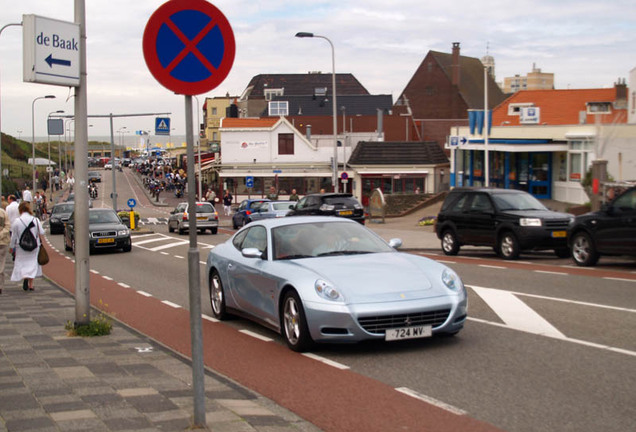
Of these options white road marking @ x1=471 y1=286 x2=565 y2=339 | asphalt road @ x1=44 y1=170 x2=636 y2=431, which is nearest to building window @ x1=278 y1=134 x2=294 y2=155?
asphalt road @ x1=44 y1=170 x2=636 y2=431

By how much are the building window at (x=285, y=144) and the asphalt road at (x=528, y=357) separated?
54184 mm

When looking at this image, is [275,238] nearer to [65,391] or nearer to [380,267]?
[380,267]

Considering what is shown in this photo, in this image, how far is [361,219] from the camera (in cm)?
2981

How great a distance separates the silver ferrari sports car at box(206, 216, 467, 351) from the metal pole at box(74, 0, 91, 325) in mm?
1896

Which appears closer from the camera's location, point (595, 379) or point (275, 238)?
point (595, 379)

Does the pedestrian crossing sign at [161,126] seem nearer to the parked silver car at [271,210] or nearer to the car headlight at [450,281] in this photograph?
the parked silver car at [271,210]

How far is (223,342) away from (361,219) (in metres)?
20.8

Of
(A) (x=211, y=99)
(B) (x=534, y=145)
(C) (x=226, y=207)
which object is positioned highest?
(A) (x=211, y=99)

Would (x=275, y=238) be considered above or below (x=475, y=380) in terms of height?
above

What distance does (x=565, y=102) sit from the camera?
52.1m

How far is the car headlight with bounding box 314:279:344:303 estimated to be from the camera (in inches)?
315

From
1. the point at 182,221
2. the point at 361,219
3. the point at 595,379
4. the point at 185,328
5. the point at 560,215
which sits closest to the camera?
the point at 595,379

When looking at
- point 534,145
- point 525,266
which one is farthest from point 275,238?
point 534,145

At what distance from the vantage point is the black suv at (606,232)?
51.6ft
